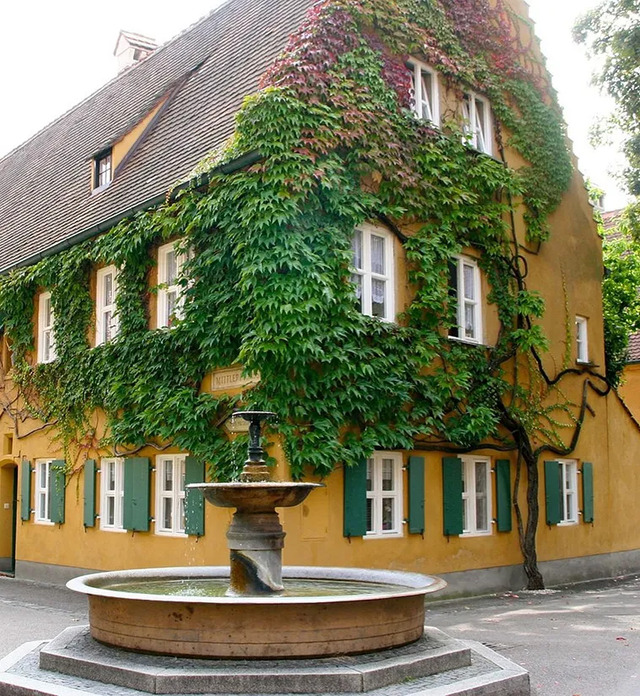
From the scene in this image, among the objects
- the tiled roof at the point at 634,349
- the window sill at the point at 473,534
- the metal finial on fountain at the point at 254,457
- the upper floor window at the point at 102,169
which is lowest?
the window sill at the point at 473,534

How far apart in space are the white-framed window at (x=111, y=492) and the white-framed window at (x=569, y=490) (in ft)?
27.4

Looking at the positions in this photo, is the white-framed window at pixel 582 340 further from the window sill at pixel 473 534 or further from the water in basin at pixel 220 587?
the water in basin at pixel 220 587

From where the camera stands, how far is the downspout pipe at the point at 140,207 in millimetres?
13812

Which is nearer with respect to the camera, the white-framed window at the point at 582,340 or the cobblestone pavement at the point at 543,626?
the cobblestone pavement at the point at 543,626

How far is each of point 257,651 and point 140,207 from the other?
32.1ft

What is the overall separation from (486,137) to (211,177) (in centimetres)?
626

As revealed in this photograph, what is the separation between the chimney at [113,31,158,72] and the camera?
2972 centimetres

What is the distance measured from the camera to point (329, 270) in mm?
13508

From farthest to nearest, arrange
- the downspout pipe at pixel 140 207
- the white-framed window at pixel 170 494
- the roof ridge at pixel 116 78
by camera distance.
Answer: the roof ridge at pixel 116 78 < the white-framed window at pixel 170 494 < the downspout pipe at pixel 140 207

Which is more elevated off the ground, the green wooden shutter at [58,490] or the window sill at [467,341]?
the window sill at [467,341]

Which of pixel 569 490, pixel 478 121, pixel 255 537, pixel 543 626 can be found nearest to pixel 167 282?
pixel 478 121

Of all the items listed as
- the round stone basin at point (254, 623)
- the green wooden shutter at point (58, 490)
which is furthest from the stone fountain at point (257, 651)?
the green wooden shutter at point (58, 490)

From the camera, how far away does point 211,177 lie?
1415 cm

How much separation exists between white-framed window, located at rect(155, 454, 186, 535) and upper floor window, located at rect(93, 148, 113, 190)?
21.4 ft
